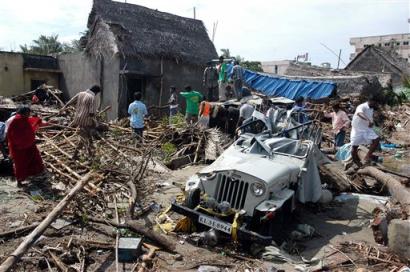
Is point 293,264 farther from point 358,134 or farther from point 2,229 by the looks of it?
point 358,134

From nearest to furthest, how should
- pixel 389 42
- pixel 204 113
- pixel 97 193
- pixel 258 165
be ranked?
pixel 258 165
pixel 97 193
pixel 204 113
pixel 389 42

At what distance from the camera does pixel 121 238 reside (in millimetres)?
5816

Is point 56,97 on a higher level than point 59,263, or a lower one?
higher

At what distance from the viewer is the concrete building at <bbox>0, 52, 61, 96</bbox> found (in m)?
24.4

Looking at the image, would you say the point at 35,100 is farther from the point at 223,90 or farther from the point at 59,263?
the point at 59,263

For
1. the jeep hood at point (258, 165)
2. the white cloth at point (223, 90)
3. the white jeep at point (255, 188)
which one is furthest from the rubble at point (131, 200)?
the white cloth at point (223, 90)

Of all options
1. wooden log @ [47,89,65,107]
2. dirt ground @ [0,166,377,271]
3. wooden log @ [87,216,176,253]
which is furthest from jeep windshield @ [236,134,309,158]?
wooden log @ [47,89,65,107]

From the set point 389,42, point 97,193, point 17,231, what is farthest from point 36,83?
point 389,42

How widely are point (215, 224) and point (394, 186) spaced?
457 cm

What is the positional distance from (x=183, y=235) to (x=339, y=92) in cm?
1811

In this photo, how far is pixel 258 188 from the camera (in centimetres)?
612

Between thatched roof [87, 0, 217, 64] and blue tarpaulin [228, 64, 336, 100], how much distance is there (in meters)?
2.92

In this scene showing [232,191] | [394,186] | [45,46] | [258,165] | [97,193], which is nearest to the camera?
[232,191]

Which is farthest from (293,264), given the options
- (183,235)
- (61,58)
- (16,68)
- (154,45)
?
(16,68)
